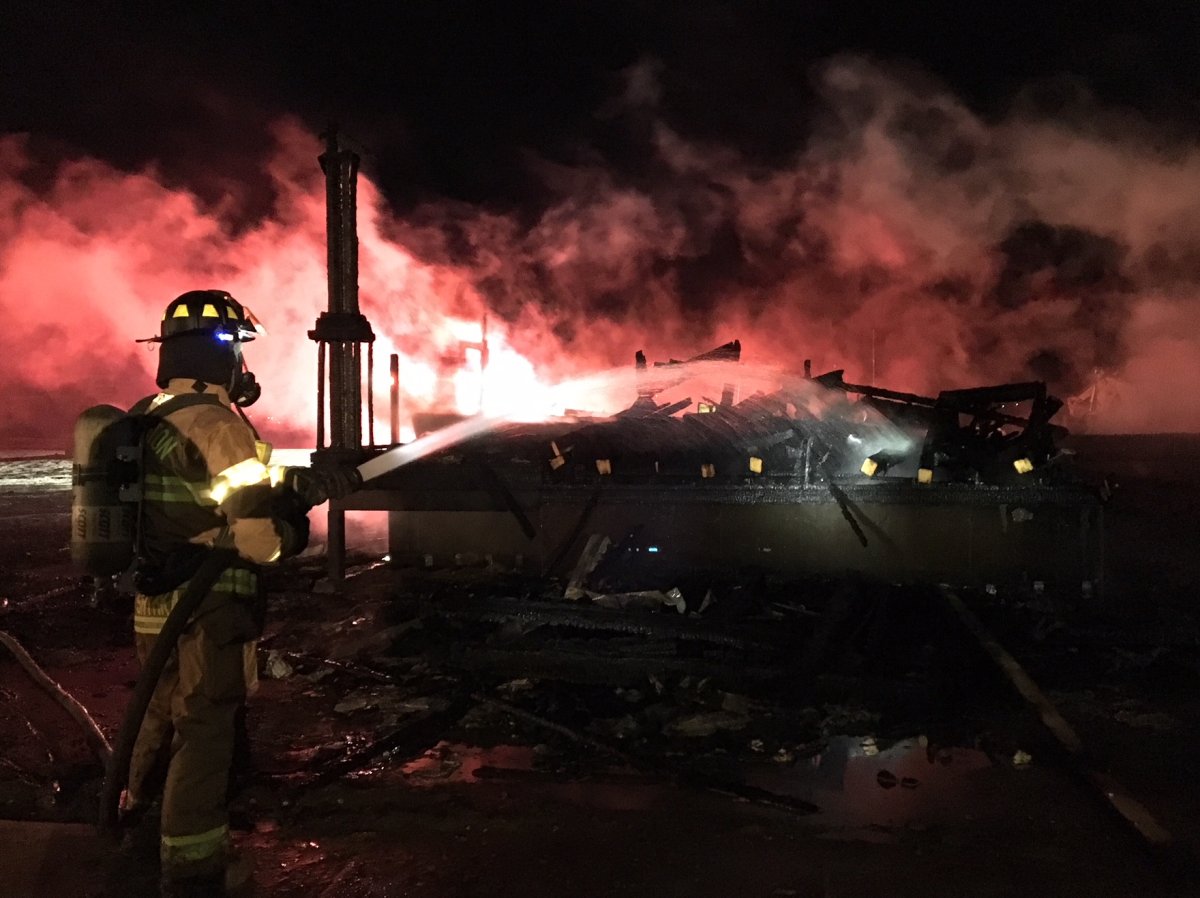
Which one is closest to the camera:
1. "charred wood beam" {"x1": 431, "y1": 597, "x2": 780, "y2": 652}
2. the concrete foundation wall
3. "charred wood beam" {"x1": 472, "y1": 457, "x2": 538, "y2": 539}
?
"charred wood beam" {"x1": 431, "y1": 597, "x2": 780, "y2": 652}

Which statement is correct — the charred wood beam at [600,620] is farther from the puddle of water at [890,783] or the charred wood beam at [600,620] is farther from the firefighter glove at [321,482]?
the firefighter glove at [321,482]

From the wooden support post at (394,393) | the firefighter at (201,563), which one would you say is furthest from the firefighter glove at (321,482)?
the wooden support post at (394,393)

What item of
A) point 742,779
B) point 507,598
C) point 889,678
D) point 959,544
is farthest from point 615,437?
point 742,779

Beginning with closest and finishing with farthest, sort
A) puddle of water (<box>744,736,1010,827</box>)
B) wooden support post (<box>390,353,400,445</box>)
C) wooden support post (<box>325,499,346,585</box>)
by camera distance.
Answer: puddle of water (<box>744,736,1010,827</box>)
wooden support post (<box>325,499,346,585</box>)
wooden support post (<box>390,353,400,445</box>)

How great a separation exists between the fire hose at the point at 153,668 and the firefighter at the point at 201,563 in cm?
5

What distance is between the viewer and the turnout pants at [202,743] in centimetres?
281

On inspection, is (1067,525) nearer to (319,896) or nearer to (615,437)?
(615,437)

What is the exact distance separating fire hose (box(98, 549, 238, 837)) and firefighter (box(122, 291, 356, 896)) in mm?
53

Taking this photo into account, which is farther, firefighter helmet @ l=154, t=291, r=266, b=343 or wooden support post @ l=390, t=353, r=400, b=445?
wooden support post @ l=390, t=353, r=400, b=445

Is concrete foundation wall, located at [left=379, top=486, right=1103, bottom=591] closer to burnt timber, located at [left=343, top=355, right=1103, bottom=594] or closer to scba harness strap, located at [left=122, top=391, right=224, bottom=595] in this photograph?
burnt timber, located at [left=343, top=355, right=1103, bottom=594]

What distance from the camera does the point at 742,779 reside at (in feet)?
12.5

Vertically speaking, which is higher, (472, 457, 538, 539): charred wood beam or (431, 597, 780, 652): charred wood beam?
(472, 457, 538, 539): charred wood beam

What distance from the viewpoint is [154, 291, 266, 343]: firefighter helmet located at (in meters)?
3.22

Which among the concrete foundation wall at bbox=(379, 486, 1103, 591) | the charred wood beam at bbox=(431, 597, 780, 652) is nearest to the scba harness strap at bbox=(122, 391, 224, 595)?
the charred wood beam at bbox=(431, 597, 780, 652)
